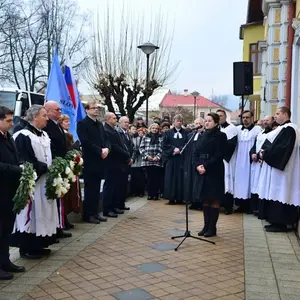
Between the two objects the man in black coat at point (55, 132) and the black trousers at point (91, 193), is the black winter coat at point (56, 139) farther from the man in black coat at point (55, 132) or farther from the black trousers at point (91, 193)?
the black trousers at point (91, 193)

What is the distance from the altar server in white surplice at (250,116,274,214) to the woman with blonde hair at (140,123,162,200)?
2406 millimetres

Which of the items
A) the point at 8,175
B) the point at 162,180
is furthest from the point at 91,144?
the point at 162,180

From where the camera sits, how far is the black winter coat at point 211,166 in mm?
6656

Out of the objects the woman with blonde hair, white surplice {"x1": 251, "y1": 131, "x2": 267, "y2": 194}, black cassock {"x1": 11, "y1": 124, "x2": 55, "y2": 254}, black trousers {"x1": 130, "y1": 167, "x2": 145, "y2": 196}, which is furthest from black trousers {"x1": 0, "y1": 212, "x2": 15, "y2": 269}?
black trousers {"x1": 130, "y1": 167, "x2": 145, "y2": 196}

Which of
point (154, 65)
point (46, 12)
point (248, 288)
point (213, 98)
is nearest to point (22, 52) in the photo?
point (46, 12)

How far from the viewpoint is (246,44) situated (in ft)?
101

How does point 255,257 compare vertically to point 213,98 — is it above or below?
below

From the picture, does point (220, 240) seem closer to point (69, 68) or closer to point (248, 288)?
point (248, 288)

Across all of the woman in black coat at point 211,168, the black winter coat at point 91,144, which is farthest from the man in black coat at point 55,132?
the woman in black coat at point 211,168

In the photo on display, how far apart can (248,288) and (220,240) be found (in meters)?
2.05

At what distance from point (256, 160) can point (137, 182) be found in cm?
336

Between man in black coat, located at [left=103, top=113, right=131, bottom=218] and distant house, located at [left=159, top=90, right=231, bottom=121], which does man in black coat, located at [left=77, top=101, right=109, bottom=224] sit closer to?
man in black coat, located at [left=103, top=113, right=131, bottom=218]

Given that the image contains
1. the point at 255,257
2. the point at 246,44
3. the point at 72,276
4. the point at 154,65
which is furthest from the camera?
the point at 246,44

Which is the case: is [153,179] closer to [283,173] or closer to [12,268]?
[283,173]
